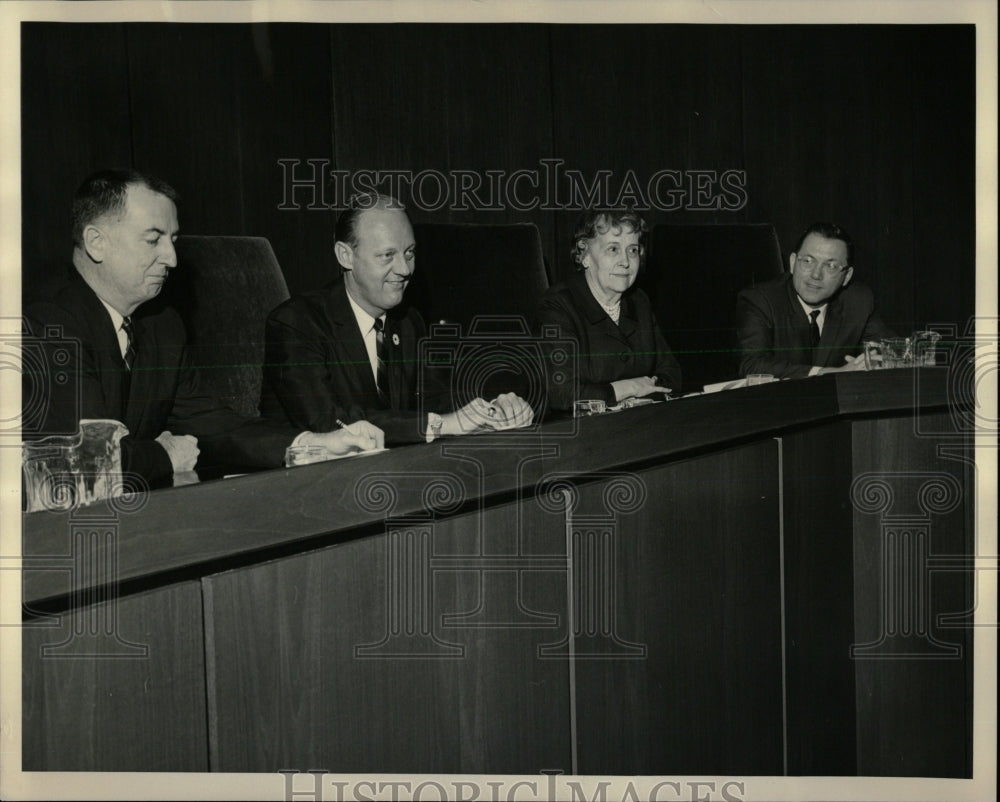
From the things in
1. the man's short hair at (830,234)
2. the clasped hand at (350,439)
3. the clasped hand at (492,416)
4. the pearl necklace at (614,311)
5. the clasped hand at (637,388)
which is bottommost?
the clasped hand at (350,439)

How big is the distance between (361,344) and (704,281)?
2.25 ft

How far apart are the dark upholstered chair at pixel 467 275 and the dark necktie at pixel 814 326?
57cm

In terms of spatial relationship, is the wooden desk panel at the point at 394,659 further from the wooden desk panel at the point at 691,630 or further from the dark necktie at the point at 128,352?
the dark necktie at the point at 128,352

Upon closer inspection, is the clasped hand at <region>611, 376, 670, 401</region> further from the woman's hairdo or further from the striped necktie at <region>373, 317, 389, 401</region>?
the striped necktie at <region>373, 317, 389, 401</region>

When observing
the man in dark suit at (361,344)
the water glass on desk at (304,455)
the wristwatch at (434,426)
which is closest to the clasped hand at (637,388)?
the man in dark suit at (361,344)

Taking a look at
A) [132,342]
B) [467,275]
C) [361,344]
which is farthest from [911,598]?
[132,342]

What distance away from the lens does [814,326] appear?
221 cm

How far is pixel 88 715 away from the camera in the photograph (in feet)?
4.89

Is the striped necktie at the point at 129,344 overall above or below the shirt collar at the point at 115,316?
below

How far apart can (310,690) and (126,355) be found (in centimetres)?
69

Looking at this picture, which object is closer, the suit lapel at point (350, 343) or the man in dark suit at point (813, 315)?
the suit lapel at point (350, 343)

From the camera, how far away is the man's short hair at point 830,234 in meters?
2.19

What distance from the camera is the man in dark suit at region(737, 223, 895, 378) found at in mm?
2180

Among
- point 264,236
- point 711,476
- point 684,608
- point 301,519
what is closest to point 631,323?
point 711,476
